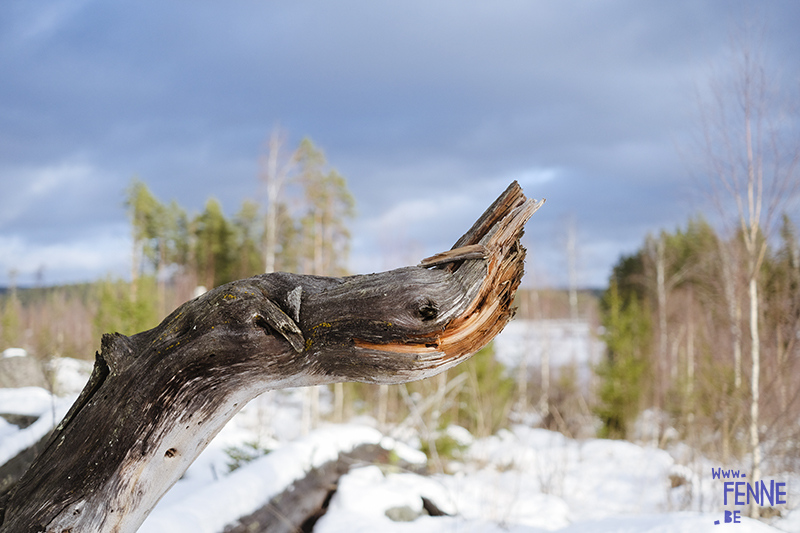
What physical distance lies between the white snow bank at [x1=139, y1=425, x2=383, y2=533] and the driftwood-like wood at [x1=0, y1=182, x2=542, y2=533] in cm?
155

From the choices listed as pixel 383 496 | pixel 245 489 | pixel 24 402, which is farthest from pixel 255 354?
pixel 24 402

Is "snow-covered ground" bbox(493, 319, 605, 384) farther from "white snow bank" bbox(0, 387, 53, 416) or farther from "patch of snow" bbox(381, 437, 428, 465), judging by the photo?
"white snow bank" bbox(0, 387, 53, 416)

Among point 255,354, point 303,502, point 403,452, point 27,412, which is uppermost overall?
point 255,354

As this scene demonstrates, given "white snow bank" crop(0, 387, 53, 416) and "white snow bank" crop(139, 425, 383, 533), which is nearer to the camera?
"white snow bank" crop(139, 425, 383, 533)

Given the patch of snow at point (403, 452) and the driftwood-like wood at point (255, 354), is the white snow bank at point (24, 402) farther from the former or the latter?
the driftwood-like wood at point (255, 354)

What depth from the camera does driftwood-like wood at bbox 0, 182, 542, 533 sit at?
6.80 ft

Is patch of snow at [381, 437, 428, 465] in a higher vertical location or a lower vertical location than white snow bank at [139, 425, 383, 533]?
lower

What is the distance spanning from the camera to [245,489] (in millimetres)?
4574

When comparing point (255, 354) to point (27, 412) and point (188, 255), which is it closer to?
point (27, 412)

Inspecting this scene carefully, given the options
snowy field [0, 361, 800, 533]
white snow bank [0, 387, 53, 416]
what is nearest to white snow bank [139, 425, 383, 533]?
snowy field [0, 361, 800, 533]

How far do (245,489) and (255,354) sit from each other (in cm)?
304

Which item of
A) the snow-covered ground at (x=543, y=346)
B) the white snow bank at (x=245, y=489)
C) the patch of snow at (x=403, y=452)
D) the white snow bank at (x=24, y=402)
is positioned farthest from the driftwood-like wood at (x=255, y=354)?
the snow-covered ground at (x=543, y=346)

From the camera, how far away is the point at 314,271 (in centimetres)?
1753

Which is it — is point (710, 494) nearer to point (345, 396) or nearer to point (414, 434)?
point (414, 434)
